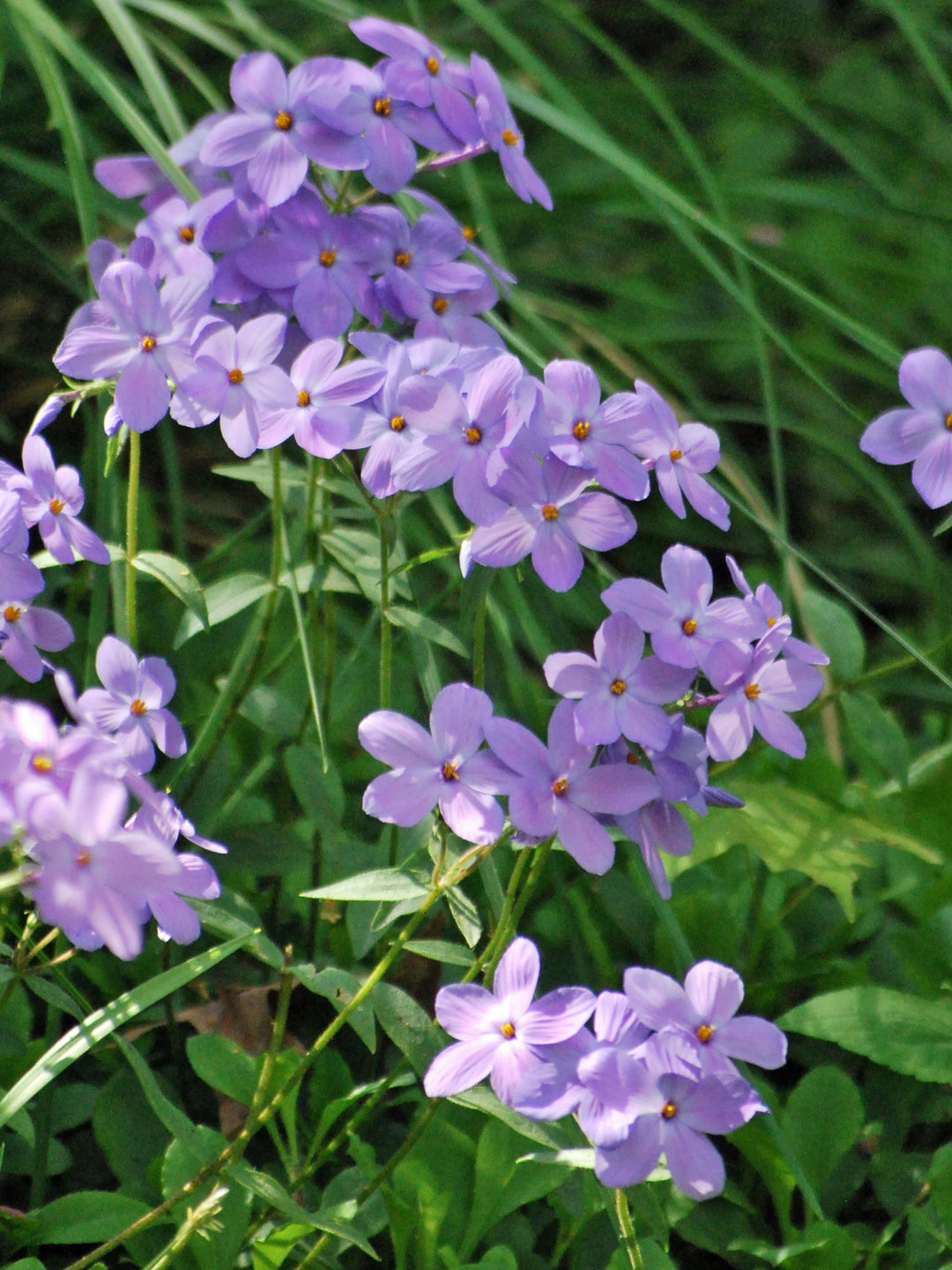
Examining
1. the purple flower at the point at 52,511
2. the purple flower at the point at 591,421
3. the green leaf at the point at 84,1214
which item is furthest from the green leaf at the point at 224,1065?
the purple flower at the point at 591,421

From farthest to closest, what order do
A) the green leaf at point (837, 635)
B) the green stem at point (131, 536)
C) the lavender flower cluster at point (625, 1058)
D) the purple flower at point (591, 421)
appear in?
the green leaf at point (837, 635) < the green stem at point (131, 536) < the purple flower at point (591, 421) < the lavender flower cluster at point (625, 1058)

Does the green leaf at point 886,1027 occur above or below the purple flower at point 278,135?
below

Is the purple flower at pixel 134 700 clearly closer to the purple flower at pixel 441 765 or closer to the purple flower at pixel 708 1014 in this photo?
the purple flower at pixel 441 765

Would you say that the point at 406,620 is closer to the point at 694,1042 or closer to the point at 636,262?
the point at 694,1042

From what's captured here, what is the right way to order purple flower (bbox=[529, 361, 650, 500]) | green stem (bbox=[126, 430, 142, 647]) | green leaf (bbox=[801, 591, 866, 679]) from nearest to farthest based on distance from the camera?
purple flower (bbox=[529, 361, 650, 500]) < green stem (bbox=[126, 430, 142, 647]) < green leaf (bbox=[801, 591, 866, 679])

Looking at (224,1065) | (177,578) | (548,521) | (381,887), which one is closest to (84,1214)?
(224,1065)

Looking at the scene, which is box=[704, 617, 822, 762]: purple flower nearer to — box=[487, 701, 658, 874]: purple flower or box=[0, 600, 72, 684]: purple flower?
box=[487, 701, 658, 874]: purple flower

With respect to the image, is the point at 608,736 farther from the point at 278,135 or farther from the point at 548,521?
the point at 278,135

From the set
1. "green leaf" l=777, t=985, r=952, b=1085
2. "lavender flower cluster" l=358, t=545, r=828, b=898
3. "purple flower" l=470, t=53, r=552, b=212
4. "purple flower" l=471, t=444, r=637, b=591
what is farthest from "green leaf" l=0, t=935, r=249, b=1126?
"purple flower" l=470, t=53, r=552, b=212
